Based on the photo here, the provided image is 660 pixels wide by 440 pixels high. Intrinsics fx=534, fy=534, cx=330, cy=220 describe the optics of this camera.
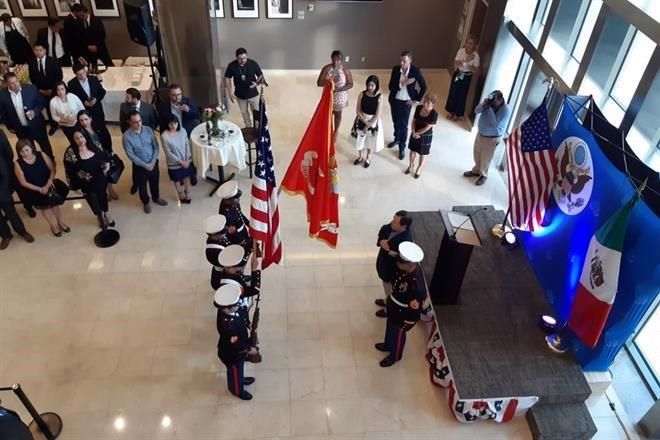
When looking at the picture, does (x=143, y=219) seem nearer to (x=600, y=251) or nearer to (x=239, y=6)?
(x=239, y=6)

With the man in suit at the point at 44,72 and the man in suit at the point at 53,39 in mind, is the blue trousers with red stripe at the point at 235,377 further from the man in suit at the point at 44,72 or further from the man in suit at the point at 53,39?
the man in suit at the point at 53,39

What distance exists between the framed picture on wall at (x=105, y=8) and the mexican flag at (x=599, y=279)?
32.7 ft

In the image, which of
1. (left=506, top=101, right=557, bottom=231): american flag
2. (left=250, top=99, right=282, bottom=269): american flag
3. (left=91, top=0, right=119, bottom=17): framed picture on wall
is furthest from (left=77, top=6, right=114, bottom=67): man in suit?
(left=506, top=101, right=557, bottom=231): american flag

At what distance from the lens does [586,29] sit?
7.25 meters

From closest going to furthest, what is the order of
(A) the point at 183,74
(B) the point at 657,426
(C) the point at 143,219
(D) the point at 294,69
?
1. (B) the point at 657,426
2. (C) the point at 143,219
3. (A) the point at 183,74
4. (D) the point at 294,69

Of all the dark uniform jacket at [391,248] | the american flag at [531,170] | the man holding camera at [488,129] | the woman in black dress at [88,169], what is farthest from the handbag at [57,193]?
the man holding camera at [488,129]

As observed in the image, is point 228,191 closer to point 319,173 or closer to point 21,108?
point 319,173

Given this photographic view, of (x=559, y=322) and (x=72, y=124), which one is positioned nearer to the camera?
(x=559, y=322)

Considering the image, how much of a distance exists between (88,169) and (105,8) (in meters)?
5.56

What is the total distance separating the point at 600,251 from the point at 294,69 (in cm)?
822

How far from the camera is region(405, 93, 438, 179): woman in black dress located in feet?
25.9


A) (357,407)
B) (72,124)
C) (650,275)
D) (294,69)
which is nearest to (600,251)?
(650,275)

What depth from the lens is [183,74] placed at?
9492 millimetres

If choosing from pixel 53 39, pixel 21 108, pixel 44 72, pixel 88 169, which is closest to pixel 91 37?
pixel 53 39
